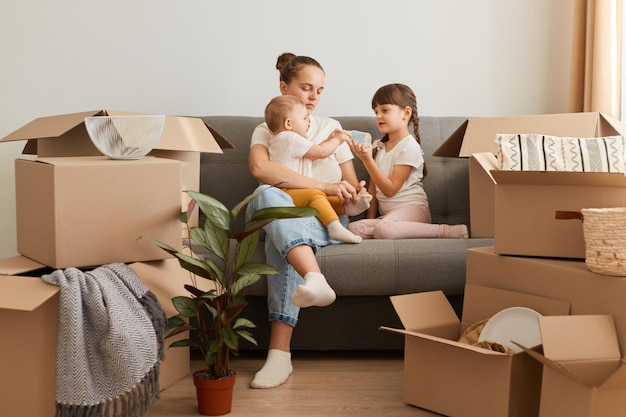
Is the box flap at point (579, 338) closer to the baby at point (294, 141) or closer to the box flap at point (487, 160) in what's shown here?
the box flap at point (487, 160)

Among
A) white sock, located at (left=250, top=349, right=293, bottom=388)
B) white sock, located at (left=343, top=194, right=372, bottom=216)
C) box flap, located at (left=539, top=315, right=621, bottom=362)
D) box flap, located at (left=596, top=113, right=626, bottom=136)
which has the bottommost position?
white sock, located at (left=250, top=349, right=293, bottom=388)

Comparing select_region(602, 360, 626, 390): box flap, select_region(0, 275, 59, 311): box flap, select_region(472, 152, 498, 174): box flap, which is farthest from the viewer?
select_region(472, 152, 498, 174): box flap

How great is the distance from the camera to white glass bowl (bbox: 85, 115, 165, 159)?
1.98 m

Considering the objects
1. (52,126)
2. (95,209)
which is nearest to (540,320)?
(95,209)

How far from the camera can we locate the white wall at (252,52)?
322cm

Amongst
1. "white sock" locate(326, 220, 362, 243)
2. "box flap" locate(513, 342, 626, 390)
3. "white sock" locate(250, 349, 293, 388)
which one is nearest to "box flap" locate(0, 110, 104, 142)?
"white sock" locate(326, 220, 362, 243)

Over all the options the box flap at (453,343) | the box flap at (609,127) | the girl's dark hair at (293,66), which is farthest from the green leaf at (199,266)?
the box flap at (609,127)

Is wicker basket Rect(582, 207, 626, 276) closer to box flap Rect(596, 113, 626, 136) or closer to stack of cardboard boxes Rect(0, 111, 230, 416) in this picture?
box flap Rect(596, 113, 626, 136)

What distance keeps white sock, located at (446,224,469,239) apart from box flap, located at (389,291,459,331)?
488 millimetres

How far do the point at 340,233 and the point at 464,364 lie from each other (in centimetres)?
68

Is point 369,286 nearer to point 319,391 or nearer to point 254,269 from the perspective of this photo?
point 319,391

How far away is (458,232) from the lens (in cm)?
256

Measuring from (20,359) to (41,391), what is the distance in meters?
0.09

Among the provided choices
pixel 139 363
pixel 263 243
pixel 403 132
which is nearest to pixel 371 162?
pixel 403 132
